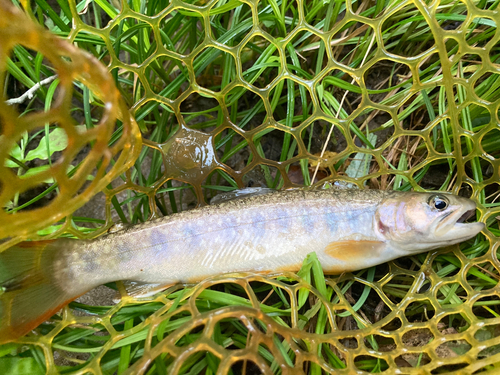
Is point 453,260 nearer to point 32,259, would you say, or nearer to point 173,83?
point 173,83

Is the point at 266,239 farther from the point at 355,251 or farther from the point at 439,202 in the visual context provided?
the point at 439,202

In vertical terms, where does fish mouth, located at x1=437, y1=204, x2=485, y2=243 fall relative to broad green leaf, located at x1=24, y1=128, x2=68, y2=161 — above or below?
below

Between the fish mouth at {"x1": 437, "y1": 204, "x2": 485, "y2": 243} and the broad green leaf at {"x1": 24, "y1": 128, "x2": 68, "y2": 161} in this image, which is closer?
the fish mouth at {"x1": 437, "y1": 204, "x2": 485, "y2": 243}

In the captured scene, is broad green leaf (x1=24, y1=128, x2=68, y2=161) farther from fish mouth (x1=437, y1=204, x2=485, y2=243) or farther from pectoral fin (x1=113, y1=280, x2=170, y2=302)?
fish mouth (x1=437, y1=204, x2=485, y2=243)

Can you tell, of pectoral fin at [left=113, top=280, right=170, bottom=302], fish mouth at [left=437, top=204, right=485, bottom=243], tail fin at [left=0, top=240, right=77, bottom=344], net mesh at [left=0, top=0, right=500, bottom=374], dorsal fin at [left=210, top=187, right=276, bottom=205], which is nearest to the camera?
net mesh at [left=0, top=0, right=500, bottom=374]

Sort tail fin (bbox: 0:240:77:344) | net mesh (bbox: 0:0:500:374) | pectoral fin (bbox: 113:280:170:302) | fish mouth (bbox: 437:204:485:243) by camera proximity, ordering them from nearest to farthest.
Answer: net mesh (bbox: 0:0:500:374) < tail fin (bbox: 0:240:77:344) < fish mouth (bbox: 437:204:485:243) < pectoral fin (bbox: 113:280:170:302)

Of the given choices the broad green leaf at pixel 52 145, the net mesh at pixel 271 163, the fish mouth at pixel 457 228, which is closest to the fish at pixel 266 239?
the fish mouth at pixel 457 228

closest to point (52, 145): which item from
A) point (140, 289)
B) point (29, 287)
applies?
point (29, 287)

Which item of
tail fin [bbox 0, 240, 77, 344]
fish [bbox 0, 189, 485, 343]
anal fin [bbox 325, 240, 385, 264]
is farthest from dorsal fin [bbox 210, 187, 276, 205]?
tail fin [bbox 0, 240, 77, 344]
